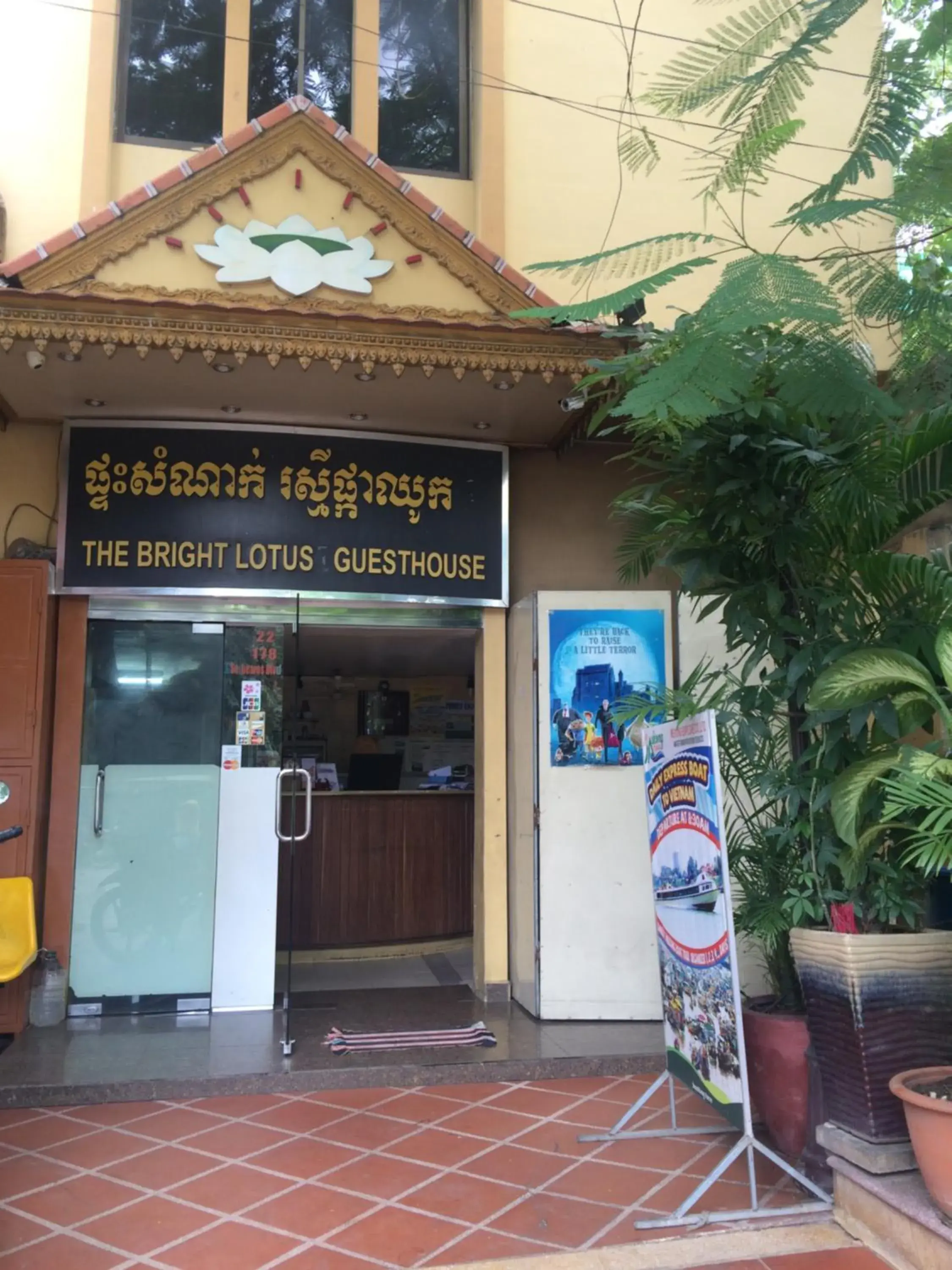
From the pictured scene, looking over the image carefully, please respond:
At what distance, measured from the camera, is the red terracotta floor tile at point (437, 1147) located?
331 cm

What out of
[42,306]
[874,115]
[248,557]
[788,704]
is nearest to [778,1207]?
[788,704]

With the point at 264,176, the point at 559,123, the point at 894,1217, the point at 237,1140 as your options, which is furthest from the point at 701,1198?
the point at 559,123

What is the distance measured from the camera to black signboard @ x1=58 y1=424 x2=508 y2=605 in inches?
194

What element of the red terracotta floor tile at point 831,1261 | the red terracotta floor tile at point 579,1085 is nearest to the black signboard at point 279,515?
the red terracotta floor tile at point 579,1085

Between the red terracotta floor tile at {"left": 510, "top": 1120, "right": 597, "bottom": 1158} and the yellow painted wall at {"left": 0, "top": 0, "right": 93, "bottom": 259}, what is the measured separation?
497cm

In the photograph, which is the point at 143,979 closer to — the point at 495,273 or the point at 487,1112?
the point at 487,1112

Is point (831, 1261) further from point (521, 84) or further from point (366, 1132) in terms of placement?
point (521, 84)

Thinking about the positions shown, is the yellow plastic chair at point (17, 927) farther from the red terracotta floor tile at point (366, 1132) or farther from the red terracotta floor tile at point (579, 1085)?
the red terracotta floor tile at point (579, 1085)

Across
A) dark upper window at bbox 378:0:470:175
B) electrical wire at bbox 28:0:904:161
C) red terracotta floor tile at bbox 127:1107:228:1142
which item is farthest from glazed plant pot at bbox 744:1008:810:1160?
dark upper window at bbox 378:0:470:175

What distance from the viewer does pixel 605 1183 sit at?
3119mm

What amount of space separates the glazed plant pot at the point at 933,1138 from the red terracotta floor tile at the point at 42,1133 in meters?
2.74

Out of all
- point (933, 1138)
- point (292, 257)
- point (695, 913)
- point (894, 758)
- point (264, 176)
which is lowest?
point (933, 1138)

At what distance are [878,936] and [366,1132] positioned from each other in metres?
1.93

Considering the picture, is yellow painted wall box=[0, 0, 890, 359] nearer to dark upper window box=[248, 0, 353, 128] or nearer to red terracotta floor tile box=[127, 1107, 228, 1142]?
dark upper window box=[248, 0, 353, 128]
